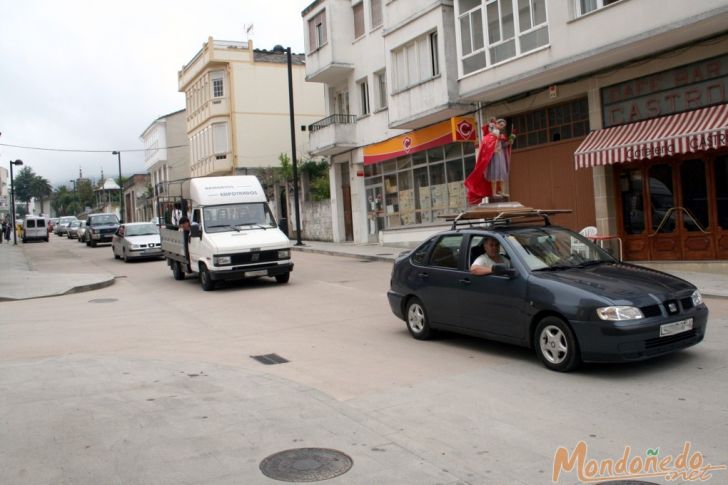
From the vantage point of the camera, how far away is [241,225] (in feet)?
55.2

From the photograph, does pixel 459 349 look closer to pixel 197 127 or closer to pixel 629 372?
pixel 629 372

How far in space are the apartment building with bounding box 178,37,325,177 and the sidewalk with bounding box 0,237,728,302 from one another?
56.4 feet

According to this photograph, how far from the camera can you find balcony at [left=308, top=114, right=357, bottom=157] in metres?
28.6

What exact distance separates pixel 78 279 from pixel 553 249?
15.5 metres

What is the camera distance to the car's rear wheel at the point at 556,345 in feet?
22.7

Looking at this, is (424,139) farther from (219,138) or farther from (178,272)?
(219,138)

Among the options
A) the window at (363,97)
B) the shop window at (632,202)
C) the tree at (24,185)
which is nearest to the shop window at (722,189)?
the shop window at (632,202)

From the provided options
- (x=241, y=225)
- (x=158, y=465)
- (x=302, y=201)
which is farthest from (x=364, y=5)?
(x=158, y=465)

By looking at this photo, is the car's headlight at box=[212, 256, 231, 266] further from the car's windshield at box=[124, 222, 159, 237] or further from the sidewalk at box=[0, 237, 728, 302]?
the car's windshield at box=[124, 222, 159, 237]

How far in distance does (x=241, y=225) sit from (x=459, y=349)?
31.0 feet

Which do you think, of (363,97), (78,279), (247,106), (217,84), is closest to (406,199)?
(363,97)

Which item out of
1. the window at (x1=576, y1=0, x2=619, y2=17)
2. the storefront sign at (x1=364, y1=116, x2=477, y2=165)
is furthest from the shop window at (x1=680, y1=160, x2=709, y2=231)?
the storefront sign at (x1=364, y1=116, x2=477, y2=165)

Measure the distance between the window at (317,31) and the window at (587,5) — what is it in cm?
1487

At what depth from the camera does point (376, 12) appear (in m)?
27.4
